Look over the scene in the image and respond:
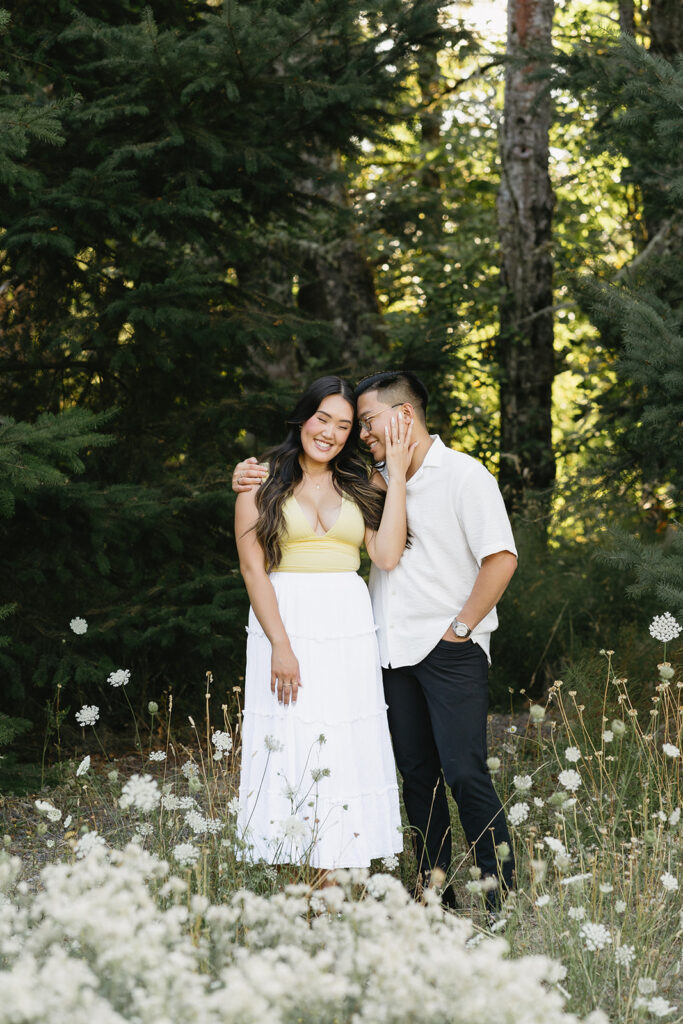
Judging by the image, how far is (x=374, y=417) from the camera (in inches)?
143

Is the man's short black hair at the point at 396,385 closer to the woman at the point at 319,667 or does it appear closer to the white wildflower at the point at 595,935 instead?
the woman at the point at 319,667

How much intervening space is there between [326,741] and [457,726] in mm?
483

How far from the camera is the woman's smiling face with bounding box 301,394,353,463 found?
364cm

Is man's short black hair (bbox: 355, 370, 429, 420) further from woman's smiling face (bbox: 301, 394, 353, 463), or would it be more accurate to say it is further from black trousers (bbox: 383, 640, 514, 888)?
black trousers (bbox: 383, 640, 514, 888)

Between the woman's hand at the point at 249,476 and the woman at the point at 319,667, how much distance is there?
47 millimetres

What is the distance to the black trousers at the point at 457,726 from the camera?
345cm

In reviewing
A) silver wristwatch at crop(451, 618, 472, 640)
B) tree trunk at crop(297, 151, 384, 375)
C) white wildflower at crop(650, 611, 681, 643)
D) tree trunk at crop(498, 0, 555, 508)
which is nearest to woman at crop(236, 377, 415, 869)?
silver wristwatch at crop(451, 618, 472, 640)

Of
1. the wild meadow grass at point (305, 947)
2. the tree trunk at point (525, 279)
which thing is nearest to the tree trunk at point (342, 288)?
the tree trunk at point (525, 279)

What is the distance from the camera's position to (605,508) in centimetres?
720

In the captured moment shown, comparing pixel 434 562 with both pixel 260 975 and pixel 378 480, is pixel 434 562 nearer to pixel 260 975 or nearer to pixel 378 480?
pixel 378 480

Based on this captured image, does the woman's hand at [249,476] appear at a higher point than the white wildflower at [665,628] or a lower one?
higher

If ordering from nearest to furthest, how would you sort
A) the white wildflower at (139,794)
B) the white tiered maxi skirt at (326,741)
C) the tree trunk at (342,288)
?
the white wildflower at (139,794) < the white tiered maxi skirt at (326,741) < the tree trunk at (342,288)

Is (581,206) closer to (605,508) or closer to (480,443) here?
(480,443)

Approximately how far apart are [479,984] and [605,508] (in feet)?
18.6
